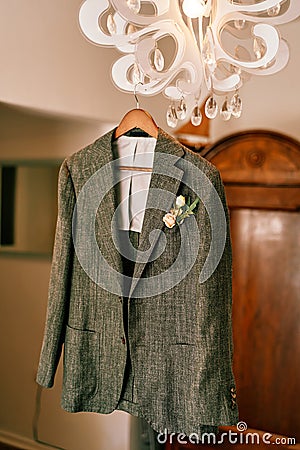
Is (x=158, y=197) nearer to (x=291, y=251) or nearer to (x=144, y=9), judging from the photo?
(x=291, y=251)

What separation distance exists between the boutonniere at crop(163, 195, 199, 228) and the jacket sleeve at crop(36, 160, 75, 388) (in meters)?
0.29

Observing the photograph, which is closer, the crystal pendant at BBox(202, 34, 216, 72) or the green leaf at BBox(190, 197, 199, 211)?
the crystal pendant at BBox(202, 34, 216, 72)

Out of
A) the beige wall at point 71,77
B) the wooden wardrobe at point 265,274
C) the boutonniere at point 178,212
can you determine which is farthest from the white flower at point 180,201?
the beige wall at point 71,77

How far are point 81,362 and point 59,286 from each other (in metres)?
0.23

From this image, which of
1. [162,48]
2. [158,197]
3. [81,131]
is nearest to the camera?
[158,197]

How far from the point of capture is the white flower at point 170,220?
167 cm

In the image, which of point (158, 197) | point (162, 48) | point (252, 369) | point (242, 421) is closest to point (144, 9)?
point (162, 48)

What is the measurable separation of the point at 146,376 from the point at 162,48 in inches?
76.3

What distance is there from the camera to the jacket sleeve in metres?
1.74

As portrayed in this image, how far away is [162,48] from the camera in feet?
10.2

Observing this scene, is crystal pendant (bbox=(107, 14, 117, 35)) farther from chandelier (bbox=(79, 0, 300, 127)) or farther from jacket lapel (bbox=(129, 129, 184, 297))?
jacket lapel (bbox=(129, 129, 184, 297))

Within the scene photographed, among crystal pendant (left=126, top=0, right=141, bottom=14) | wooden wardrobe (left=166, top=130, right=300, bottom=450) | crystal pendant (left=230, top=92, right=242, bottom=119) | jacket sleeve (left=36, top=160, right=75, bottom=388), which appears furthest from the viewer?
wooden wardrobe (left=166, top=130, right=300, bottom=450)

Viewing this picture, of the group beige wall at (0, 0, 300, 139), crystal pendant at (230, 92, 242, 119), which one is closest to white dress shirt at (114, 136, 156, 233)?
crystal pendant at (230, 92, 242, 119)

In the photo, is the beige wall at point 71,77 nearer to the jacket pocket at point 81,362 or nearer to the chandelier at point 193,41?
Answer: the chandelier at point 193,41
